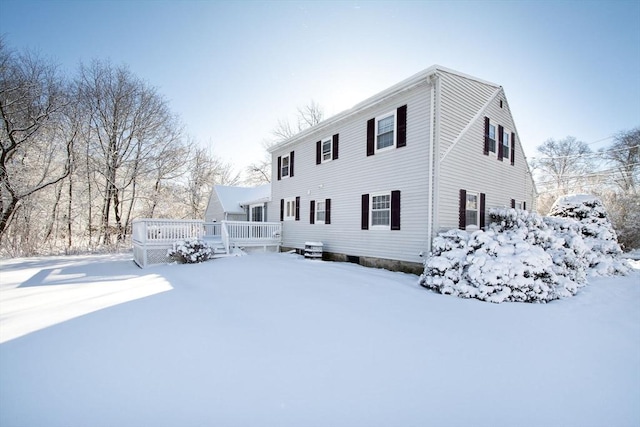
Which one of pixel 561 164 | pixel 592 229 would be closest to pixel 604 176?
pixel 561 164

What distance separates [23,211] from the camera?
14359 mm

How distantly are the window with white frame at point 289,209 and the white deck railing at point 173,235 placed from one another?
1.21 meters

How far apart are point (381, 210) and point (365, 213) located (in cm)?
63

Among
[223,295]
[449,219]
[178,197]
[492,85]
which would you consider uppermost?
[492,85]

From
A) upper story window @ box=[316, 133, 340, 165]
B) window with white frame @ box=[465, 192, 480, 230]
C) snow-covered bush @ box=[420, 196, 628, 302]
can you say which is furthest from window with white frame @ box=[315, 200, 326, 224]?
snow-covered bush @ box=[420, 196, 628, 302]

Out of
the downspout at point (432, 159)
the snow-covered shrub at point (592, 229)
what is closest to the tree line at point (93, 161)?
the snow-covered shrub at point (592, 229)

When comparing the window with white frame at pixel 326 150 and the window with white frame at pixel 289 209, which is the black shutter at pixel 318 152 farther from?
the window with white frame at pixel 289 209

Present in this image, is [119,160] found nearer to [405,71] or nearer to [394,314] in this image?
[405,71]

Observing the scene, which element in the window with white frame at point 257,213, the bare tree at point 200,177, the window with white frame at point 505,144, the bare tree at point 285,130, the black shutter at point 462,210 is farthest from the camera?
the bare tree at point 285,130

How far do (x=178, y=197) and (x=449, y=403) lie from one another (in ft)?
78.5

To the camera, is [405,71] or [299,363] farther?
[405,71]

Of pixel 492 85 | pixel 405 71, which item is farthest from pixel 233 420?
pixel 492 85

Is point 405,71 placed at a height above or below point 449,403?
above

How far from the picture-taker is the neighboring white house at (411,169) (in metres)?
8.09
